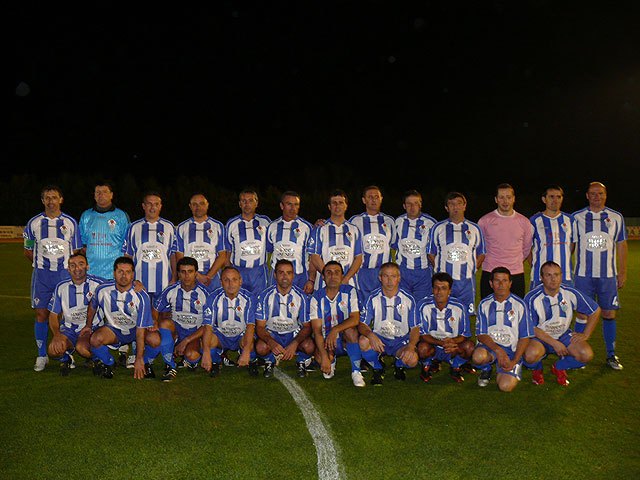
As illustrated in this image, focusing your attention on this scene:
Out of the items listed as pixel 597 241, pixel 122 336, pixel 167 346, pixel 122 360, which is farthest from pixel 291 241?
pixel 597 241

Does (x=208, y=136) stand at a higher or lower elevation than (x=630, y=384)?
higher

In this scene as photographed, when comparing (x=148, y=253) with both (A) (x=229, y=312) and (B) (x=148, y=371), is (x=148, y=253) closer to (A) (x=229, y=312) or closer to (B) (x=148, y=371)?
(A) (x=229, y=312)

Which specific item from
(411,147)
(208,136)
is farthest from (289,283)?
(208,136)

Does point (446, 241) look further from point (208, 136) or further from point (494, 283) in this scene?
point (208, 136)

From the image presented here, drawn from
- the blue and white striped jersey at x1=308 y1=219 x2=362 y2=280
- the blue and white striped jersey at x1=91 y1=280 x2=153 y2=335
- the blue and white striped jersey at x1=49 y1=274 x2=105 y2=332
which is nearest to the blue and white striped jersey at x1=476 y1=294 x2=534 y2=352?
the blue and white striped jersey at x1=308 y1=219 x2=362 y2=280

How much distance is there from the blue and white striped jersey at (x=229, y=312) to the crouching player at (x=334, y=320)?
55cm

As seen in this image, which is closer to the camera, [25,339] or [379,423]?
[379,423]

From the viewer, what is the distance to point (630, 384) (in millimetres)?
4727

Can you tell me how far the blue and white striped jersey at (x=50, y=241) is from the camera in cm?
555

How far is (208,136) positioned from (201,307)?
4540 centimetres

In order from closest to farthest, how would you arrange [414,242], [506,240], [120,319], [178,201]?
[120,319]
[506,240]
[414,242]
[178,201]

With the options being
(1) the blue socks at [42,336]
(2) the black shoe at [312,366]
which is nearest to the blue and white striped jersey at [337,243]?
(2) the black shoe at [312,366]

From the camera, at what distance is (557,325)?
4.98 m

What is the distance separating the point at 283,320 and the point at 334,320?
438 mm
